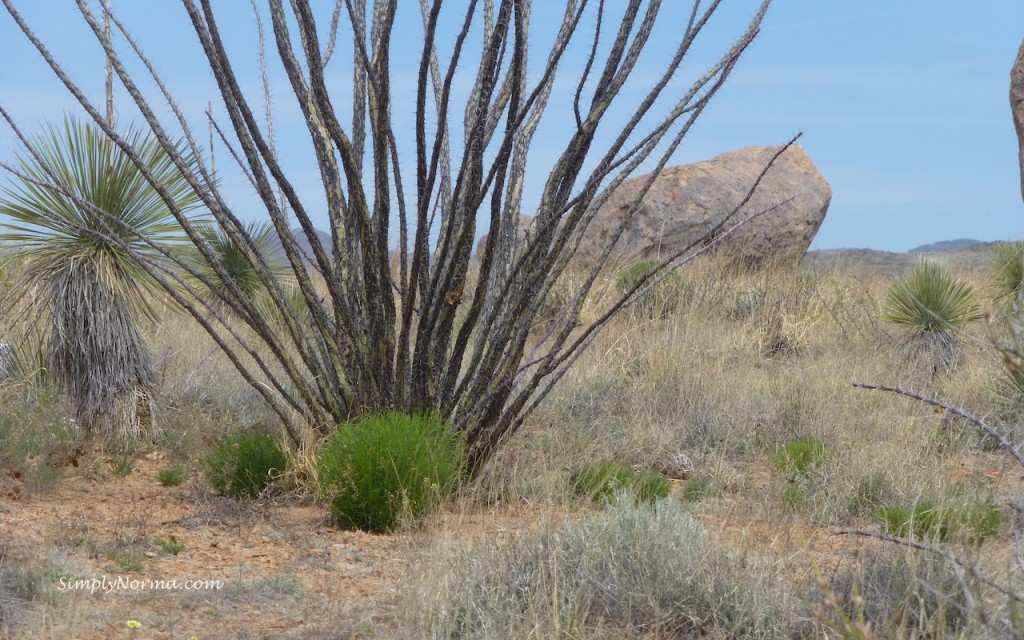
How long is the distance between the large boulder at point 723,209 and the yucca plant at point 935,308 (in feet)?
16.0

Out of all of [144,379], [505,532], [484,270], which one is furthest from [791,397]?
[144,379]

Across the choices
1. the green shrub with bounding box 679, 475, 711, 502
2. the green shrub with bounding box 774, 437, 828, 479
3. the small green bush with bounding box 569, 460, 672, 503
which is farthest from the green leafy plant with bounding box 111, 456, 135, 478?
the green shrub with bounding box 774, 437, 828, 479

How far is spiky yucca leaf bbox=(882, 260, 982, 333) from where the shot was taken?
866cm

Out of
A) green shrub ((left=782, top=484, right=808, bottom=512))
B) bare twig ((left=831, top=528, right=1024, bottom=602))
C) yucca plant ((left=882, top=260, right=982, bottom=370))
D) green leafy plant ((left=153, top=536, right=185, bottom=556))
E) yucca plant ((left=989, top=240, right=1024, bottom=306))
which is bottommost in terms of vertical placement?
green leafy plant ((left=153, top=536, right=185, bottom=556))

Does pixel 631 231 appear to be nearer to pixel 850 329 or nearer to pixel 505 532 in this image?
pixel 850 329

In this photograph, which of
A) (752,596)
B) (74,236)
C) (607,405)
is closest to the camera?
(752,596)

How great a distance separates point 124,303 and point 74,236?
1.61 feet

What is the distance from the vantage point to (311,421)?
510cm

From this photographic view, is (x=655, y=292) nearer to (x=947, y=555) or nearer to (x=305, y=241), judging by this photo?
(x=305, y=241)

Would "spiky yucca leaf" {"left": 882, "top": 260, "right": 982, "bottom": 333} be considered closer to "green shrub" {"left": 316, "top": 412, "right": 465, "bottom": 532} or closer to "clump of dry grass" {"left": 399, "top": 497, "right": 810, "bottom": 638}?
"green shrub" {"left": 316, "top": 412, "right": 465, "bottom": 532}

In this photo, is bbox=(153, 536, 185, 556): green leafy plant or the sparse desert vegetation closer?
the sparse desert vegetation

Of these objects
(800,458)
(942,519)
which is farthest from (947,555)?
(800,458)

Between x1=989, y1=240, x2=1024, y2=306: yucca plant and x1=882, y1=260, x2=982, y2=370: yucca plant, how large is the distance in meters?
1.07

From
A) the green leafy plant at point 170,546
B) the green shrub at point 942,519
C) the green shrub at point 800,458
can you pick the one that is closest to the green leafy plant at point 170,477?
the green leafy plant at point 170,546
